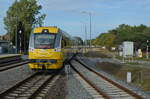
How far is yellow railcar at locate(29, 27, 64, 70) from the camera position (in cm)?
1981

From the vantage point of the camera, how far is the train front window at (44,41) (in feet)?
65.7

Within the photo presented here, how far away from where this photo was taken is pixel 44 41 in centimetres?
2023

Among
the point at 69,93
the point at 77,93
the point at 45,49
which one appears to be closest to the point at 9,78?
the point at 45,49

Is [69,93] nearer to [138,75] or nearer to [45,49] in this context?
[45,49]

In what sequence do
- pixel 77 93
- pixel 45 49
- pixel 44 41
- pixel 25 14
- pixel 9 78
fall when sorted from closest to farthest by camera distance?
1. pixel 77 93
2. pixel 9 78
3. pixel 45 49
4. pixel 44 41
5. pixel 25 14

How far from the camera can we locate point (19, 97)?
11.8m

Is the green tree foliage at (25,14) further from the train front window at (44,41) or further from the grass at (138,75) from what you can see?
the train front window at (44,41)

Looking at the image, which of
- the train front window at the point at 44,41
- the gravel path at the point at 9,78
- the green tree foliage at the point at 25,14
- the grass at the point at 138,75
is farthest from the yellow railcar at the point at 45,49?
the green tree foliage at the point at 25,14

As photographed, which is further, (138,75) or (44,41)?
(138,75)

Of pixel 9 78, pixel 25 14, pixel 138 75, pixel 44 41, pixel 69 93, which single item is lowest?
pixel 138 75

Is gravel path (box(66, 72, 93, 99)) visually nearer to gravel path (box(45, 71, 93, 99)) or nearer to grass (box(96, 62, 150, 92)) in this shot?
gravel path (box(45, 71, 93, 99))

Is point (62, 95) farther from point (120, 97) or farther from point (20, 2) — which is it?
point (20, 2)

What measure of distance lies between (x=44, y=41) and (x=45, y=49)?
63cm

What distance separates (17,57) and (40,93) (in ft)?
95.9
